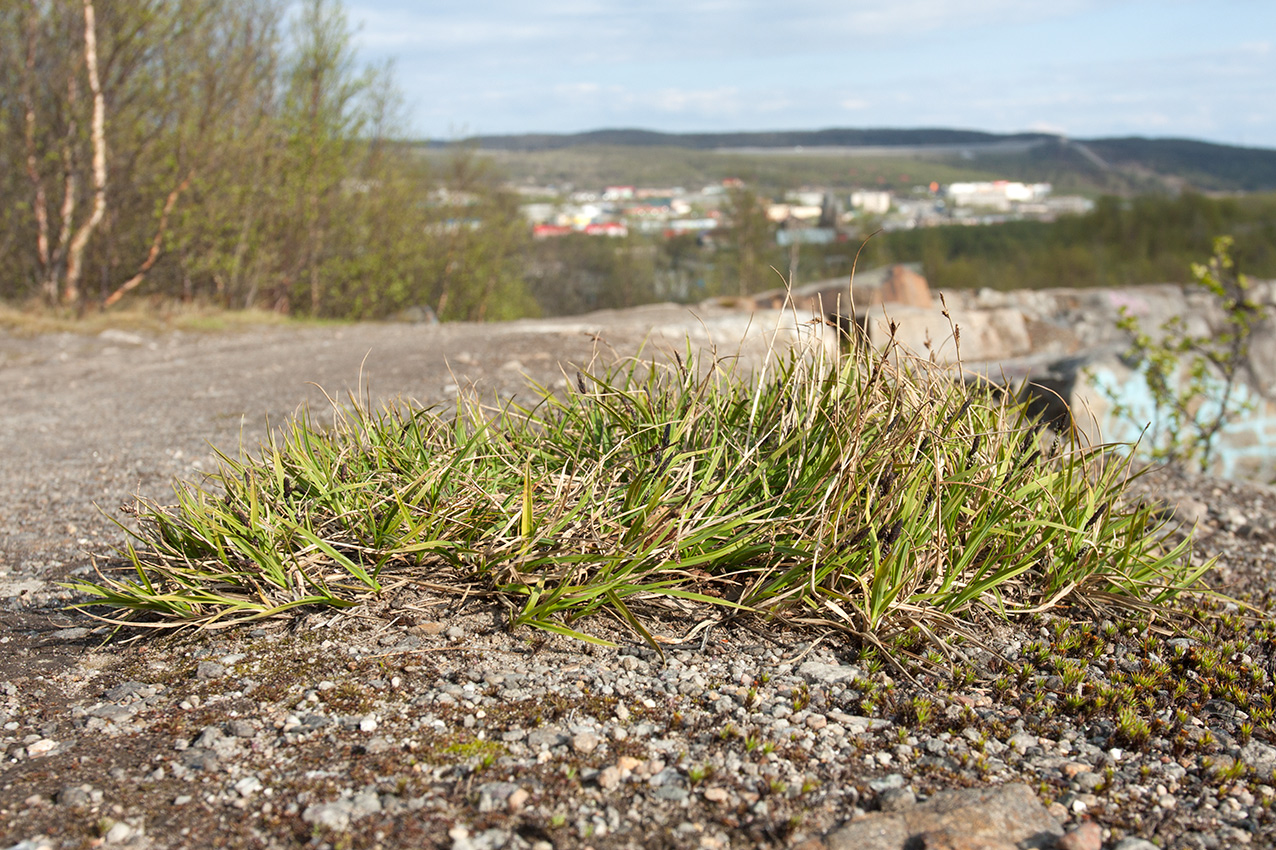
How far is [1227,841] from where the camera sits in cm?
148

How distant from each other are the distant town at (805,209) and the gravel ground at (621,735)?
72.7 ft

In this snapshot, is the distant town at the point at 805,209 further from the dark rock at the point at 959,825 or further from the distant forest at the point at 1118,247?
the dark rock at the point at 959,825

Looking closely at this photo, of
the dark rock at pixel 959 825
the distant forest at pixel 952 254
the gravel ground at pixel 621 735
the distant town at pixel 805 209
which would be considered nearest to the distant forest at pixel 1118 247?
the distant forest at pixel 952 254

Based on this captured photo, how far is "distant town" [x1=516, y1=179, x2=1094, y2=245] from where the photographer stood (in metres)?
28.8

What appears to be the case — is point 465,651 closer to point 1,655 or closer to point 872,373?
point 1,655

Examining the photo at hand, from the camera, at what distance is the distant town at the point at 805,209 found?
94.5ft

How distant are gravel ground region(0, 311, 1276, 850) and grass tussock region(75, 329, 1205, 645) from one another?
0.31ft

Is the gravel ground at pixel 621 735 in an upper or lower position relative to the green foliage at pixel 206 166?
lower

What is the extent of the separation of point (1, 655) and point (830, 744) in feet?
6.33

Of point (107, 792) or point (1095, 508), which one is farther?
point (1095, 508)

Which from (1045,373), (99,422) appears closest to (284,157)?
(99,422)

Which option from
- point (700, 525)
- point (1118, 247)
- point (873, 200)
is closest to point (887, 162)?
point (873, 200)

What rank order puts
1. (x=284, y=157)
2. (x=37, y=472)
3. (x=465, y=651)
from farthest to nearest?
(x=284, y=157)
(x=37, y=472)
(x=465, y=651)

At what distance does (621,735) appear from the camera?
5.60 ft
